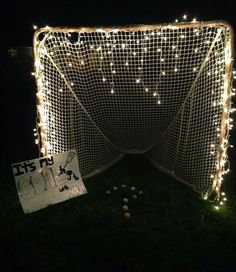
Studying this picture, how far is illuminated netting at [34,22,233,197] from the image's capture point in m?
4.14

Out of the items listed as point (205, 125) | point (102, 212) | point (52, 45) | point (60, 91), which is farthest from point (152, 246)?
point (52, 45)

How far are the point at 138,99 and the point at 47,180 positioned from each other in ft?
6.19

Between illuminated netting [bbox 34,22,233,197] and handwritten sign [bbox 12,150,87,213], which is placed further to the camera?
illuminated netting [bbox 34,22,233,197]

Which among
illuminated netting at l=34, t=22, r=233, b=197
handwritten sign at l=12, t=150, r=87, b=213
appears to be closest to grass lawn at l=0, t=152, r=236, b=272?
handwritten sign at l=12, t=150, r=87, b=213

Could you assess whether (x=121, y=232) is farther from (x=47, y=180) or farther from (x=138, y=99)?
(x=138, y=99)

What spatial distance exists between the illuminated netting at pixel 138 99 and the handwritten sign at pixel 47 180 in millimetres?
244

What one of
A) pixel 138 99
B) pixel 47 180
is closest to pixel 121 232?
pixel 47 180

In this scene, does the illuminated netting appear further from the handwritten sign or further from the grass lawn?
the grass lawn

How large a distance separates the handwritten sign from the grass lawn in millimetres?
115

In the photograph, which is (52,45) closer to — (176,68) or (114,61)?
(114,61)

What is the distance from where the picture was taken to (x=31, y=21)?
54.2 feet

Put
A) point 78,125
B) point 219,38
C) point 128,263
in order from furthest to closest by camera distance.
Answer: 1. point 78,125
2. point 219,38
3. point 128,263

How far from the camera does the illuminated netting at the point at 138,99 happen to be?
163 inches

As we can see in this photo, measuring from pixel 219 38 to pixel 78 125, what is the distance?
7.07 ft
